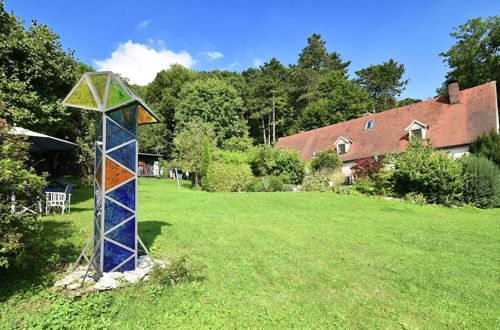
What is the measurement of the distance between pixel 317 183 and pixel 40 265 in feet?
53.1

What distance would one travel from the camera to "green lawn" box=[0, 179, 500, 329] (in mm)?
3283

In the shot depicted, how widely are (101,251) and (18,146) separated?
189 centimetres

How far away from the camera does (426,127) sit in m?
21.4

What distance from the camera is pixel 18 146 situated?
156 inches

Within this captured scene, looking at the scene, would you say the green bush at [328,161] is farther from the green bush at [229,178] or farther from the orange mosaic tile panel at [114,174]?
the orange mosaic tile panel at [114,174]

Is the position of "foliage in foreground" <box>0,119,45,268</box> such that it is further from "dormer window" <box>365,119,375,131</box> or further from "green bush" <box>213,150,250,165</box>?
"dormer window" <box>365,119,375,131</box>

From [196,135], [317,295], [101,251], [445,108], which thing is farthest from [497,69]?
[101,251]

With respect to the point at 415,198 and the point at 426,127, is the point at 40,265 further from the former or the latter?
the point at 426,127

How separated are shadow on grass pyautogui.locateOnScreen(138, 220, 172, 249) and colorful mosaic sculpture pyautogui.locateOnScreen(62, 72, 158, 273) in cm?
142

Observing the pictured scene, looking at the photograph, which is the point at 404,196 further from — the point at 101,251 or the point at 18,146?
the point at 18,146

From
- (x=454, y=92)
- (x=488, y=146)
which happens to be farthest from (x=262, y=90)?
(x=488, y=146)

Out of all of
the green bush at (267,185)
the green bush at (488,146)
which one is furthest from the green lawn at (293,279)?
the green bush at (267,185)

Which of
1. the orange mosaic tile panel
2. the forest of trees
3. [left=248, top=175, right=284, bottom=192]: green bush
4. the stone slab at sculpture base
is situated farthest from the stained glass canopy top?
[left=248, top=175, right=284, bottom=192]: green bush

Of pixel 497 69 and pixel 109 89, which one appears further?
pixel 497 69
